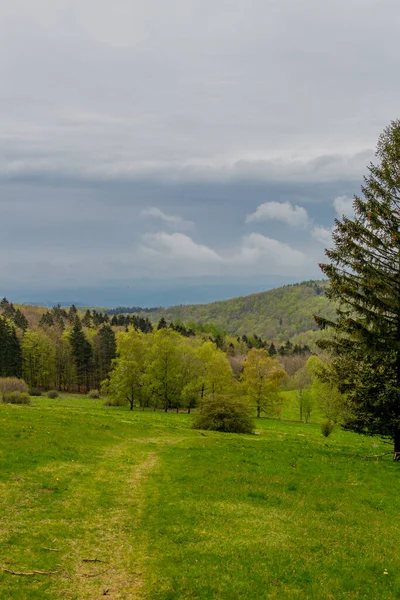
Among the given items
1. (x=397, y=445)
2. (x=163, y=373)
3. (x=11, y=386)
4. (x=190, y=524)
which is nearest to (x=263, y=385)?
(x=163, y=373)

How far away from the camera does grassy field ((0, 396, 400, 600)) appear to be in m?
11.2

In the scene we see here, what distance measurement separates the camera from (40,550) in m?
12.2

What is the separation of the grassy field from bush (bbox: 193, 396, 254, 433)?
17656 mm

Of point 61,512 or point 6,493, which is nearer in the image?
point 61,512

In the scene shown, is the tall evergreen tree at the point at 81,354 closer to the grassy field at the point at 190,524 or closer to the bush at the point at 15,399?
the bush at the point at 15,399

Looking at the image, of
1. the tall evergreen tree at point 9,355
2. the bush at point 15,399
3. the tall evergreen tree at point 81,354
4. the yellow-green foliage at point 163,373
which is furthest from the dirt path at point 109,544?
the tall evergreen tree at point 81,354

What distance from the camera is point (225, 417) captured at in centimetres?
4541

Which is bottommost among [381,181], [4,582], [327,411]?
[327,411]

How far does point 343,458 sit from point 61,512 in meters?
20.4

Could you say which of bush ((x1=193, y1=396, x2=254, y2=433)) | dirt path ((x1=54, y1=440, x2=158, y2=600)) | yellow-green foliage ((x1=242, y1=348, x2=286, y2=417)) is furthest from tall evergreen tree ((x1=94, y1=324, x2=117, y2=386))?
dirt path ((x1=54, y1=440, x2=158, y2=600))

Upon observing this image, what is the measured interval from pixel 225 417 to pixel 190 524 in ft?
101

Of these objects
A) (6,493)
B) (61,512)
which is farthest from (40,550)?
(6,493)

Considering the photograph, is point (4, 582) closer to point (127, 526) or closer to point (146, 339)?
point (127, 526)

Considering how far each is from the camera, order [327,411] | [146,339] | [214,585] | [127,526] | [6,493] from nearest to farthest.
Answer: [214,585] < [127,526] < [6,493] < [327,411] < [146,339]
